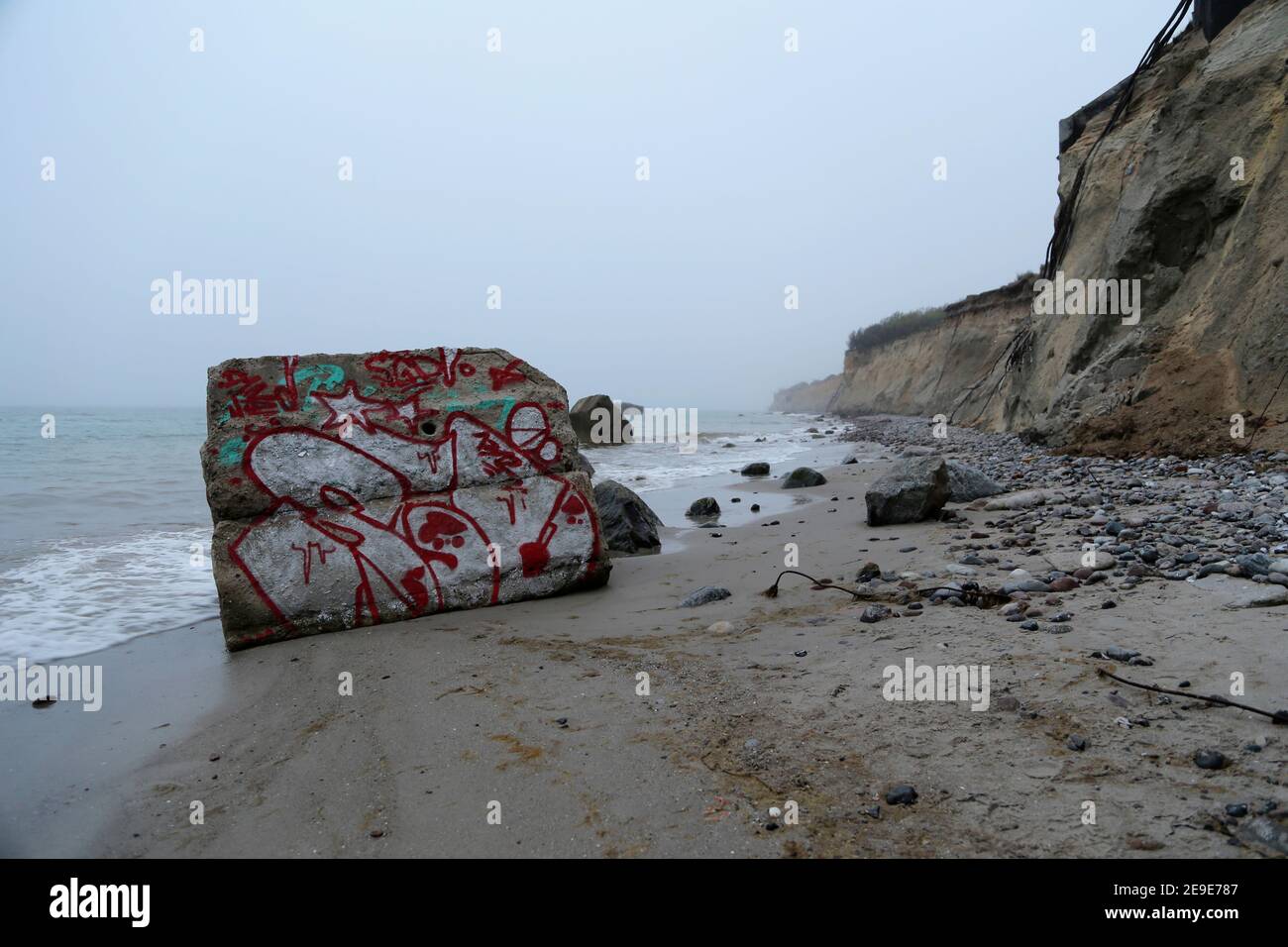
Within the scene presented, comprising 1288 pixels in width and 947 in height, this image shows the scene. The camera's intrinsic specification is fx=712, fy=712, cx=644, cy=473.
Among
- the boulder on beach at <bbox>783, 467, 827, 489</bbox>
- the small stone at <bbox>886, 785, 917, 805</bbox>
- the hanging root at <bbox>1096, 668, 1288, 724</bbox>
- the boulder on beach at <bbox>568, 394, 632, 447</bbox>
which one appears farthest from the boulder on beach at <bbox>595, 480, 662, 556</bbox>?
the boulder on beach at <bbox>568, 394, 632, 447</bbox>

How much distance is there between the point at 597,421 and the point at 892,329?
31.9m

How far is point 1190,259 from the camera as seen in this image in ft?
30.6

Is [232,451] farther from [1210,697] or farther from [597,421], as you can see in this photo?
[597,421]

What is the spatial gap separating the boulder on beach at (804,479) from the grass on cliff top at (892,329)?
34912 millimetres

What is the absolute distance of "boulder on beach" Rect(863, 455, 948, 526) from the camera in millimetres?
6449

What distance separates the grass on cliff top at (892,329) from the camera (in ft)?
148

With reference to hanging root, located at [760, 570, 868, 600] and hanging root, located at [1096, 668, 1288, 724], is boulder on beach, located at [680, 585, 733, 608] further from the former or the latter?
hanging root, located at [1096, 668, 1288, 724]

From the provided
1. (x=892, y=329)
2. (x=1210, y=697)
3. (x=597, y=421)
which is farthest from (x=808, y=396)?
(x=1210, y=697)

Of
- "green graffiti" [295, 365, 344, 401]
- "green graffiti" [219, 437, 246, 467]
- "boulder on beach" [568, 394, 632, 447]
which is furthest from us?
"boulder on beach" [568, 394, 632, 447]

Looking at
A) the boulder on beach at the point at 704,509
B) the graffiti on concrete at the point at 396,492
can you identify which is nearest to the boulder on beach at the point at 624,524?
the graffiti on concrete at the point at 396,492

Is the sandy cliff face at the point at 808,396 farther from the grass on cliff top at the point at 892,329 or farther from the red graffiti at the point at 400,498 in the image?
the red graffiti at the point at 400,498

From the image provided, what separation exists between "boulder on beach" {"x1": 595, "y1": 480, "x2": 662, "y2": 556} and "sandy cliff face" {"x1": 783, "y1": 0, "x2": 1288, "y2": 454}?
18.1ft

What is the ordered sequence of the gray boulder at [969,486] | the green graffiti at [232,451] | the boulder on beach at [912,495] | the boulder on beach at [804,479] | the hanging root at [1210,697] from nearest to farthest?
the hanging root at [1210,697]
the green graffiti at [232,451]
the boulder on beach at [912,495]
the gray boulder at [969,486]
the boulder on beach at [804,479]

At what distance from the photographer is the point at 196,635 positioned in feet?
15.8
